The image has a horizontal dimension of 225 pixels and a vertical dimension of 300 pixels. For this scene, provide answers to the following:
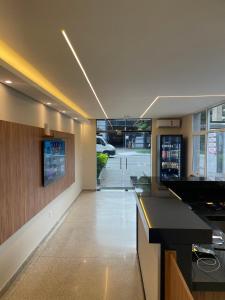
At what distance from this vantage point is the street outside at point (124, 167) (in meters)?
8.50

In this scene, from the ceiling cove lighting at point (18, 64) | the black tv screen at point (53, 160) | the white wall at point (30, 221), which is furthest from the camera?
the black tv screen at point (53, 160)

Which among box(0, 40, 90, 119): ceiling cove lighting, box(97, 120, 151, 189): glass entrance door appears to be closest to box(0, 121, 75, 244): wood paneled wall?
box(0, 40, 90, 119): ceiling cove lighting

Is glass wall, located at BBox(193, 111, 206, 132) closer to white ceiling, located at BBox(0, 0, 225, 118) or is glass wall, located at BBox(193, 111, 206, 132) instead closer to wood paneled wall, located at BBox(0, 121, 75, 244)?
white ceiling, located at BBox(0, 0, 225, 118)

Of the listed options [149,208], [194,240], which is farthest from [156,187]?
[194,240]

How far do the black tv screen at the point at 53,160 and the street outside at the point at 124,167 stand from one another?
380 cm

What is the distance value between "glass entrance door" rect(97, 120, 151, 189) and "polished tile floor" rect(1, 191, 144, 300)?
128 inches

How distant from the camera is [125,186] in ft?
27.9

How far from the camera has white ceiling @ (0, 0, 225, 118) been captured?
4.99 ft

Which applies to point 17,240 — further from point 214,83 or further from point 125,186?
point 125,186

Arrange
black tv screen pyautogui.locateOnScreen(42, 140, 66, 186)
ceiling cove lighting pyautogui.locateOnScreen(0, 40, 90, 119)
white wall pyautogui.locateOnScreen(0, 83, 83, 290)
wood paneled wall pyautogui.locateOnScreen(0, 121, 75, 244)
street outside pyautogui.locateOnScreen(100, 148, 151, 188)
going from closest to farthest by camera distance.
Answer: ceiling cove lighting pyautogui.locateOnScreen(0, 40, 90, 119), wood paneled wall pyautogui.locateOnScreen(0, 121, 75, 244), white wall pyautogui.locateOnScreen(0, 83, 83, 290), black tv screen pyautogui.locateOnScreen(42, 140, 66, 186), street outside pyautogui.locateOnScreen(100, 148, 151, 188)

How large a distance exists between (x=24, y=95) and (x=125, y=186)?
595cm

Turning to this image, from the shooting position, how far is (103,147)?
8547 mm

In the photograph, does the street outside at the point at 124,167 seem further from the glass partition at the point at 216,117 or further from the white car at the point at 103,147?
the glass partition at the point at 216,117

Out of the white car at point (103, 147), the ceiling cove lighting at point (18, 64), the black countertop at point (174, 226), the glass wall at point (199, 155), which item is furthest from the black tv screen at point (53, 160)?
the glass wall at point (199, 155)
